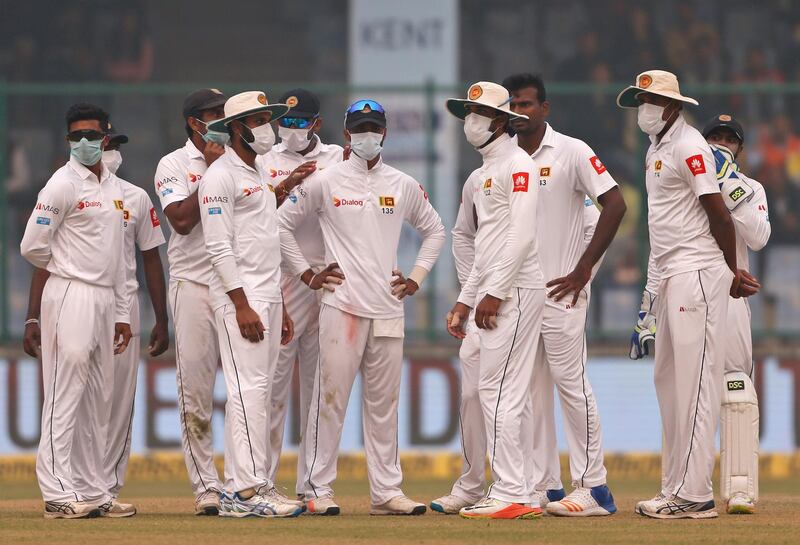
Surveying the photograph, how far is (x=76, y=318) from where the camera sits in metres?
9.48

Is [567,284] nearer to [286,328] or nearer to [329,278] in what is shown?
[329,278]

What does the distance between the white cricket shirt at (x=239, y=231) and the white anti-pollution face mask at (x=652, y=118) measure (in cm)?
209

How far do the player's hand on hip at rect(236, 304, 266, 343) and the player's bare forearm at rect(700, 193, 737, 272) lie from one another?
2456 millimetres

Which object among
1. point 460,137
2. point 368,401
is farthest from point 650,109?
point 460,137

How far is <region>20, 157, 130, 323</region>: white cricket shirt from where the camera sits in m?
9.51

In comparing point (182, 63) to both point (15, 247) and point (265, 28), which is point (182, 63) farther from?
point (15, 247)

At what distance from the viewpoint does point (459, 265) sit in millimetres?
10211

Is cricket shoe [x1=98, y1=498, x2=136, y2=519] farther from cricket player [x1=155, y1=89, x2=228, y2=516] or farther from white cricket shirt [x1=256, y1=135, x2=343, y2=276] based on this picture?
white cricket shirt [x1=256, y1=135, x2=343, y2=276]

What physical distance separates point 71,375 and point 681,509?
3.40 metres

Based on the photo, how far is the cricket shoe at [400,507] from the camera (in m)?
9.68

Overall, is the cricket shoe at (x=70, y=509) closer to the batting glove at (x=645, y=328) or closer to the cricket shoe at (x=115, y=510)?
the cricket shoe at (x=115, y=510)

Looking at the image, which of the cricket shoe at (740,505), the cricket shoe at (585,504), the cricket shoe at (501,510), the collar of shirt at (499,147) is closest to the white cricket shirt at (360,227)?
the collar of shirt at (499,147)

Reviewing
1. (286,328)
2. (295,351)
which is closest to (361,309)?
(286,328)

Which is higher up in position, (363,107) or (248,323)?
(363,107)
